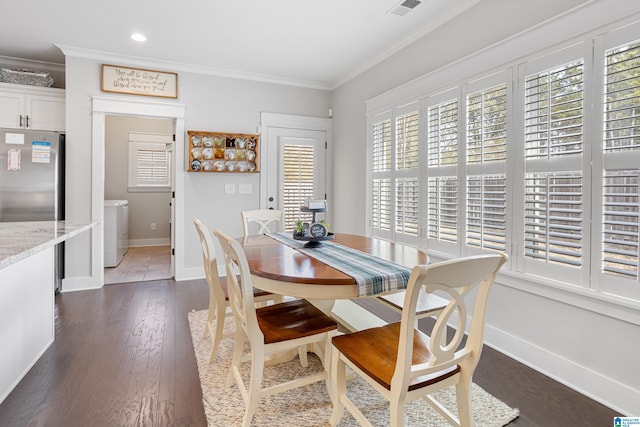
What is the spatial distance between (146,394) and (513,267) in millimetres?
2361

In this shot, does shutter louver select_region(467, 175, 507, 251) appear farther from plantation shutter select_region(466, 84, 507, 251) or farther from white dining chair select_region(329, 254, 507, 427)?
white dining chair select_region(329, 254, 507, 427)

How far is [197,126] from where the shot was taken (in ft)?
13.5

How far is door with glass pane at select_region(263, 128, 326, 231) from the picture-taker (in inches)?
178

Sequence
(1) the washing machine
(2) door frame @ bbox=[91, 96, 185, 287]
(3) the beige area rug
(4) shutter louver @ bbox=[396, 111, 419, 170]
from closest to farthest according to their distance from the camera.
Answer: (3) the beige area rug
(4) shutter louver @ bbox=[396, 111, 419, 170]
(2) door frame @ bbox=[91, 96, 185, 287]
(1) the washing machine

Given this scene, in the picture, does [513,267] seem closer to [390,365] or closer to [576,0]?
[390,365]

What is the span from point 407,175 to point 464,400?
226 centimetres

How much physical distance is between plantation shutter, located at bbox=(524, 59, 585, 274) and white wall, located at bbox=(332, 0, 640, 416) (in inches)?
8.0

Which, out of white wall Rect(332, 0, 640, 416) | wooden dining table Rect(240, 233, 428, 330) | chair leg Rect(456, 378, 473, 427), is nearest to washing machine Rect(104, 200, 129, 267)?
wooden dining table Rect(240, 233, 428, 330)

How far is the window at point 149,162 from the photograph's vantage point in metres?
6.40

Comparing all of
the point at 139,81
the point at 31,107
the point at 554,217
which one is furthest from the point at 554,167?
the point at 31,107

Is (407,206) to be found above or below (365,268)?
above

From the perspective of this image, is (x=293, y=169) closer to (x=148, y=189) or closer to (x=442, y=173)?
(x=442, y=173)

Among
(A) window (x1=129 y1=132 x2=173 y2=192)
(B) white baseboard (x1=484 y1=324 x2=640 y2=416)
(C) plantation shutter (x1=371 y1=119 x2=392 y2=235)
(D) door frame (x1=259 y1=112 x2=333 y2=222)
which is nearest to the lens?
(B) white baseboard (x1=484 y1=324 x2=640 y2=416)

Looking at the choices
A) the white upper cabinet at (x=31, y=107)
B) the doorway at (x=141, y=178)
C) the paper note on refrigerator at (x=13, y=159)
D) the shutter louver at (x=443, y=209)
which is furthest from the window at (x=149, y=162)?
the shutter louver at (x=443, y=209)
